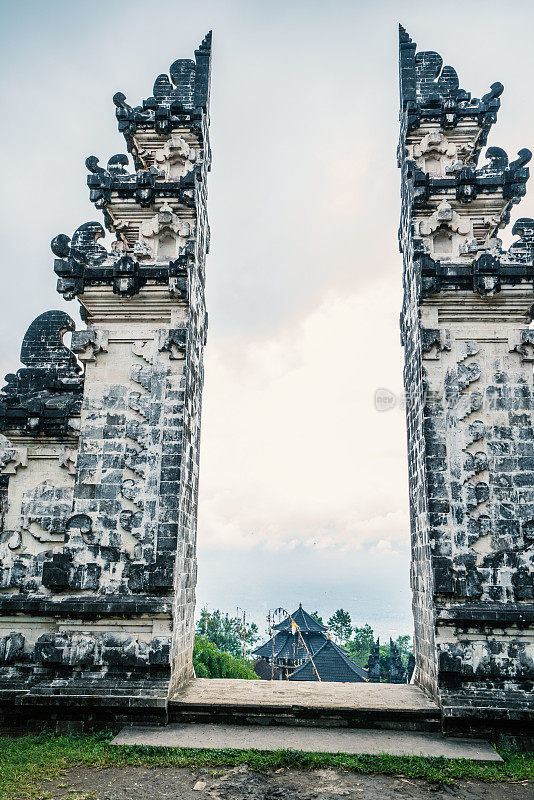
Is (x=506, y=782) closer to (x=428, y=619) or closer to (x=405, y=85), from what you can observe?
(x=428, y=619)

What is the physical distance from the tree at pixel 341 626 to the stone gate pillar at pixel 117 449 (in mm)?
46084

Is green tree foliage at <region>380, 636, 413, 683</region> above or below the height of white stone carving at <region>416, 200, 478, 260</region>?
below

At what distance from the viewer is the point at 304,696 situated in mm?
8641

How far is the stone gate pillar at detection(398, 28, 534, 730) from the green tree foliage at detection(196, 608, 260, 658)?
18596 millimetres

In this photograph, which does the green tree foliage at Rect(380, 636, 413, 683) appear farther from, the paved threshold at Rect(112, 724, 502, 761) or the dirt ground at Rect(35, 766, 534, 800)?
the dirt ground at Rect(35, 766, 534, 800)

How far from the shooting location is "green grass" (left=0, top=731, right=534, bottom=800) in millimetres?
6500

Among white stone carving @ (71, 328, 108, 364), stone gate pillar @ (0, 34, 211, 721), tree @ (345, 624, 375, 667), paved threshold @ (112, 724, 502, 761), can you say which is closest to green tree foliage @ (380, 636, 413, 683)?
tree @ (345, 624, 375, 667)

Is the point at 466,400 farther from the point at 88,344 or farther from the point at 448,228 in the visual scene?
the point at 88,344

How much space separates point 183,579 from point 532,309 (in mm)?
7165

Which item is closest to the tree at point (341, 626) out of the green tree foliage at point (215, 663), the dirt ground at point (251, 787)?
the green tree foliage at point (215, 663)

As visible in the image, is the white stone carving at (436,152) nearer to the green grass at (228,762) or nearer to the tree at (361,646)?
the green grass at (228,762)

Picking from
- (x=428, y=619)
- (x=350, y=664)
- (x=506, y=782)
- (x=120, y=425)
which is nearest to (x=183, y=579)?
(x=120, y=425)

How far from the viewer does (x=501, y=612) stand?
8078 mm

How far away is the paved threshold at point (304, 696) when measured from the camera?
8.00m
